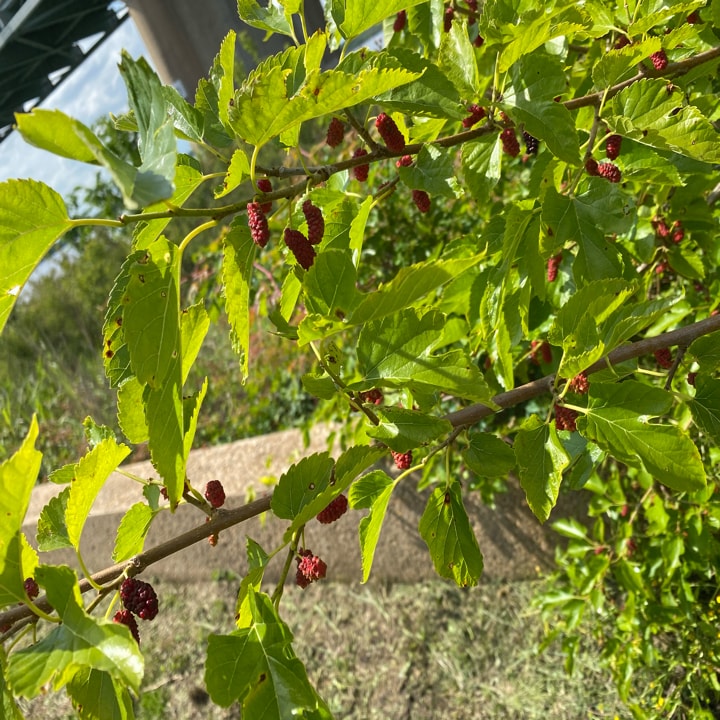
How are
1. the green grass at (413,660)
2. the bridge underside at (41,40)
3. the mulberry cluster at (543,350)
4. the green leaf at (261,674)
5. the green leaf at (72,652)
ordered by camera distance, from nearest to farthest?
the green leaf at (72,652), the green leaf at (261,674), the mulberry cluster at (543,350), the green grass at (413,660), the bridge underside at (41,40)

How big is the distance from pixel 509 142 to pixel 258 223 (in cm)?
31

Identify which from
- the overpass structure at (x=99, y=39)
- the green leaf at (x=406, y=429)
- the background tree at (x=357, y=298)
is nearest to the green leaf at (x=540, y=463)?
the background tree at (x=357, y=298)

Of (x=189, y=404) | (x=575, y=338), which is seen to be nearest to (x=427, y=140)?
(x=575, y=338)

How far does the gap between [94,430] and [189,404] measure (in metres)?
0.17

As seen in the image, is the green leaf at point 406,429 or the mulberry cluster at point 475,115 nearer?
the green leaf at point 406,429

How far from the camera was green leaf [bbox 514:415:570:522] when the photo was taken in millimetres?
602

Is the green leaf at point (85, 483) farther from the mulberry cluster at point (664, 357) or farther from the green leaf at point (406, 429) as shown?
the mulberry cluster at point (664, 357)

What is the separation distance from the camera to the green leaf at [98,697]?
0.52 m

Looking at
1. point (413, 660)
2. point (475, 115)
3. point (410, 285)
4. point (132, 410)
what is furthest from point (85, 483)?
point (413, 660)

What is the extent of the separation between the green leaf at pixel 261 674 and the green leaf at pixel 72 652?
5.3 inches

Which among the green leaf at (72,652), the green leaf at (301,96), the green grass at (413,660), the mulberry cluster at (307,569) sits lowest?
the green grass at (413,660)

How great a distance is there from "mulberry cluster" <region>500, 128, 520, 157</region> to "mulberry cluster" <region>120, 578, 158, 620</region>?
56 centimetres

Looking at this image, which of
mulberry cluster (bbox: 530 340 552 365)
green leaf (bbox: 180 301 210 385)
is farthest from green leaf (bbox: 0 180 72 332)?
mulberry cluster (bbox: 530 340 552 365)

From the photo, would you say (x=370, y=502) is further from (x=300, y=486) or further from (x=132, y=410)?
(x=132, y=410)
